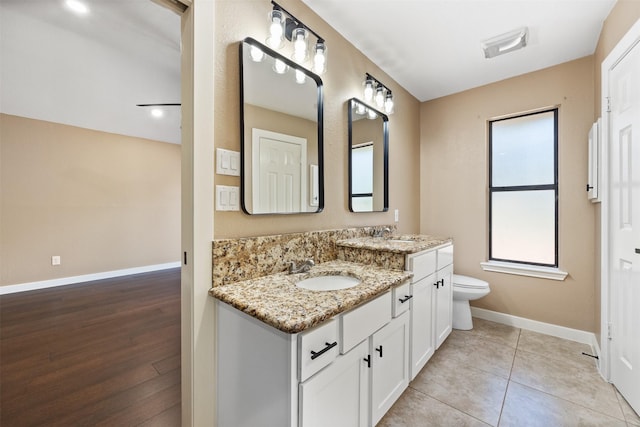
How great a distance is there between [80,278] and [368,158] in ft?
15.2

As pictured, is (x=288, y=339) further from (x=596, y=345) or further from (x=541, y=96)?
(x=541, y=96)

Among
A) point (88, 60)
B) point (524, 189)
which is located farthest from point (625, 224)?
point (88, 60)

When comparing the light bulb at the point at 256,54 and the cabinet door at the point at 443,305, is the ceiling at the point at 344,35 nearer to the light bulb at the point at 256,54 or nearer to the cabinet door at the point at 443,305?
the light bulb at the point at 256,54

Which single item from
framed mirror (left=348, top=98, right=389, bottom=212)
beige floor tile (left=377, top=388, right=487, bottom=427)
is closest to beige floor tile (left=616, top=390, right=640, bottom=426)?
beige floor tile (left=377, top=388, right=487, bottom=427)

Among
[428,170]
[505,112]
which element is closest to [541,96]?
[505,112]

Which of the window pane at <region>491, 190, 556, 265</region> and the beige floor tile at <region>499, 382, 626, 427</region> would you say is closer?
the beige floor tile at <region>499, 382, 626, 427</region>

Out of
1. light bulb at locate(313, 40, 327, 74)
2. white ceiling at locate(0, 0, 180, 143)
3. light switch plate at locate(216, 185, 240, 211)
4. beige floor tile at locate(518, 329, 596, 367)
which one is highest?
white ceiling at locate(0, 0, 180, 143)

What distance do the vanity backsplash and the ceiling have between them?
1521mm

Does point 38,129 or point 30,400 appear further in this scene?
point 38,129

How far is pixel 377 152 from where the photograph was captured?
7.53ft

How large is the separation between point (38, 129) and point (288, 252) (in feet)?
14.6

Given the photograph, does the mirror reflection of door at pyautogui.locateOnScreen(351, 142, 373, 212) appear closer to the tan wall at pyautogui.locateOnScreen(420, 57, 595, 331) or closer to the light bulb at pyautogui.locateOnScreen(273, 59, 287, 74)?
the light bulb at pyautogui.locateOnScreen(273, 59, 287, 74)

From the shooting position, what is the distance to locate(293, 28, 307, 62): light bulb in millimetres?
1481

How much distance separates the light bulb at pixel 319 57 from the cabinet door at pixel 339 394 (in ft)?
5.25
